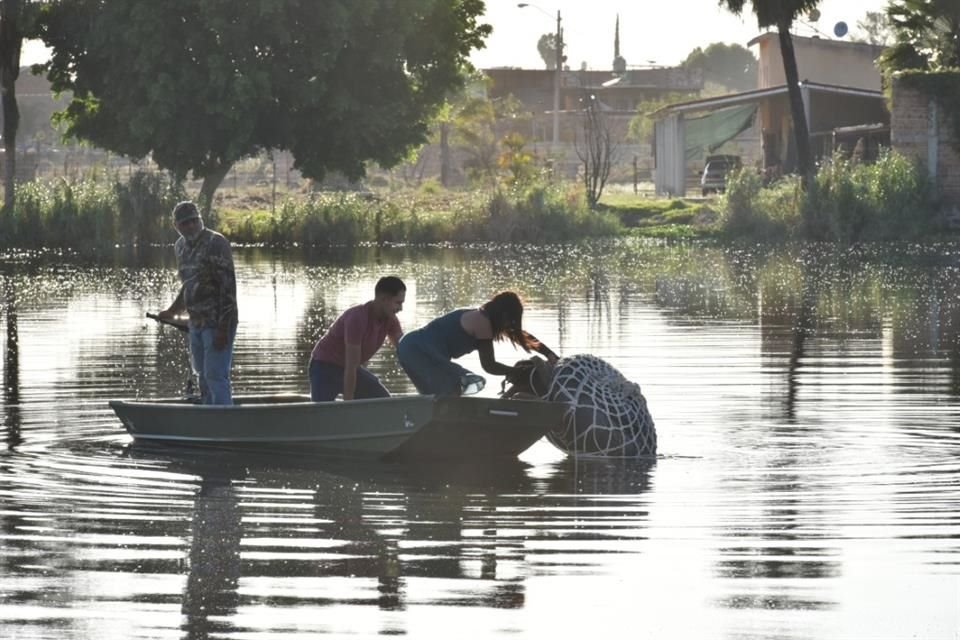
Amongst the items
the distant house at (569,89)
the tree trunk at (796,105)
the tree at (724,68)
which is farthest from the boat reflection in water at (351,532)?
the tree at (724,68)

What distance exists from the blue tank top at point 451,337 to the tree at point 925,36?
3903cm

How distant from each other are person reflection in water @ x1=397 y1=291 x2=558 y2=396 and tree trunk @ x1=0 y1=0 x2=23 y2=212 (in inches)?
1640

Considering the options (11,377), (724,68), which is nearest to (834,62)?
(11,377)

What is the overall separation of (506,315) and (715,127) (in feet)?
192

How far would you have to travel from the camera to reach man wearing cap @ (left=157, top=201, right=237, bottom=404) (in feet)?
50.9

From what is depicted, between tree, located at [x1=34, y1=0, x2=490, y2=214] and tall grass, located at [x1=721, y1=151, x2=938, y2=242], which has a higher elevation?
tree, located at [x1=34, y1=0, x2=490, y2=214]

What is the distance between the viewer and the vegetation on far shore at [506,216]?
1932 inches

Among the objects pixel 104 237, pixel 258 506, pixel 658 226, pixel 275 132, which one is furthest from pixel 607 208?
pixel 258 506

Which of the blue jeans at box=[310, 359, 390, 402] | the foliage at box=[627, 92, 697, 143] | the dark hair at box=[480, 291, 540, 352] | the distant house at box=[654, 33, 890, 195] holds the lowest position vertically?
the blue jeans at box=[310, 359, 390, 402]

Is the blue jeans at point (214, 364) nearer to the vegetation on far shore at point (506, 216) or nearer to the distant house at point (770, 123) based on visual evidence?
the vegetation on far shore at point (506, 216)

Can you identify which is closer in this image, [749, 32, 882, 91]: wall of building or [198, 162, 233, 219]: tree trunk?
[198, 162, 233, 219]: tree trunk

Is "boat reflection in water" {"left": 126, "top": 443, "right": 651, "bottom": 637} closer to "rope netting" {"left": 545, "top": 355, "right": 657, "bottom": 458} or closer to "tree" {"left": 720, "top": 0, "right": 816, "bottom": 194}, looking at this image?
"rope netting" {"left": 545, "top": 355, "right": 657, "bottom": 458}

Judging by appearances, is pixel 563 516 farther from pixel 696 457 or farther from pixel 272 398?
pixel 272 398

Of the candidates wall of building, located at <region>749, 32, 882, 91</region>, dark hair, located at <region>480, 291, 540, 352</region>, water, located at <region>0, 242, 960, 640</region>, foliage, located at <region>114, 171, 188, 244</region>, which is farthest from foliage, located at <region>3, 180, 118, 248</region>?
wall of building, located at <region>749, 32, 882, 91</region>
